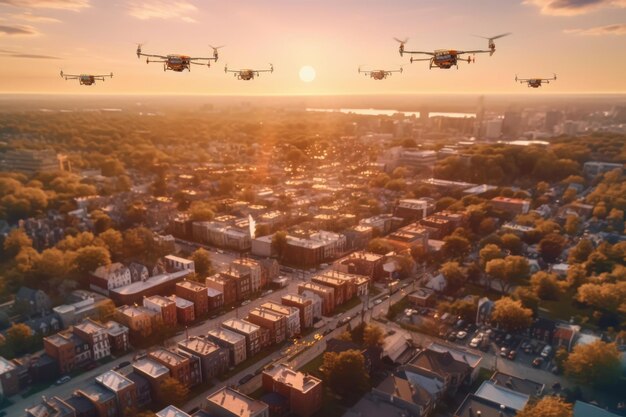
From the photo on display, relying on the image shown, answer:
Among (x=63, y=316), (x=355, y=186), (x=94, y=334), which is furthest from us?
(x=355, y=186)

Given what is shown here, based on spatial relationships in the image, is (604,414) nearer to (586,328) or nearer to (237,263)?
(586,328)

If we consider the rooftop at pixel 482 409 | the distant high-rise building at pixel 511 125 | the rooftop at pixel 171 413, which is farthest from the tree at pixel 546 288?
the distant high-rise building at pixel 511 125

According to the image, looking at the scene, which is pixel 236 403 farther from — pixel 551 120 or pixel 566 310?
pixel 551 120

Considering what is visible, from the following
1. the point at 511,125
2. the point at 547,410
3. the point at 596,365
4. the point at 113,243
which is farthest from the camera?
the point at 511,125

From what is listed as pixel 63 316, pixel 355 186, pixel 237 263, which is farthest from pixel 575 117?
pixel 63 316

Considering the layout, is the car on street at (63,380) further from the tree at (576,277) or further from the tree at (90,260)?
the tree at (576,277)

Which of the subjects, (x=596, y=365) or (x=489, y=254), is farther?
(x=489, y=254)

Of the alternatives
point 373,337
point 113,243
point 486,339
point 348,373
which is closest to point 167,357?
point 348,373
